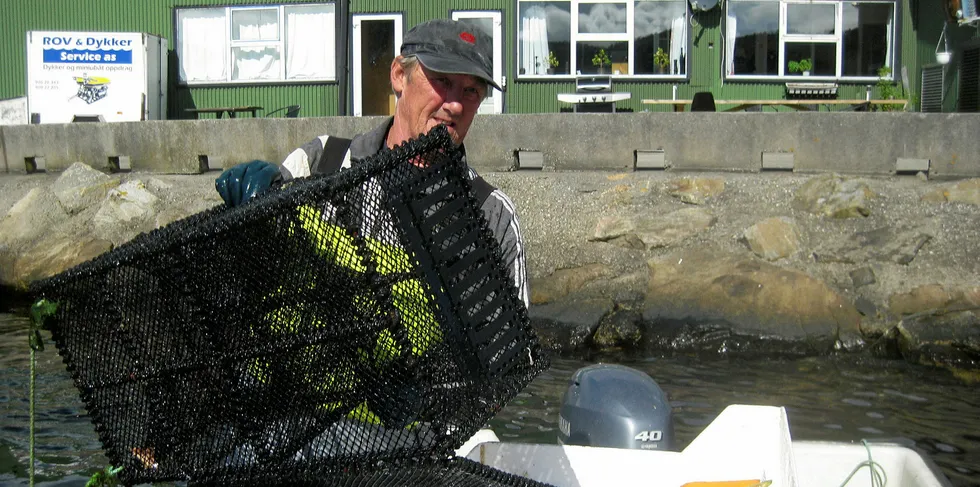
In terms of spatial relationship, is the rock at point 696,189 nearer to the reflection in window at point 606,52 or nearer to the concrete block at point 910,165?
the concrete block at point 910,165

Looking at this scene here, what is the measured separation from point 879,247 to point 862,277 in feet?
1.91

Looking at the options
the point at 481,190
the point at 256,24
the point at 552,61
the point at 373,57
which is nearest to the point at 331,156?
the point at 481,190

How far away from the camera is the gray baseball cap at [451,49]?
9.06 ft

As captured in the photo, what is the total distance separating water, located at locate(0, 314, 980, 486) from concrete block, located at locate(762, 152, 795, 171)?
3.60 meters

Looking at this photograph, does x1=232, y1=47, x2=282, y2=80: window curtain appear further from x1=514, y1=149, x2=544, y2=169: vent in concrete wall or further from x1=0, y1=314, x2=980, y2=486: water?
x1=0, y1=314, x2=980, y2=486: water

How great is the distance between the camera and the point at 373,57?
20.0 metres

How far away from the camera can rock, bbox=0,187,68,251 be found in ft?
44.4

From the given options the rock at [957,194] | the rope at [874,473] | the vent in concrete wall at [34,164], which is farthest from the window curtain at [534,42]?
the rope at [874,473]

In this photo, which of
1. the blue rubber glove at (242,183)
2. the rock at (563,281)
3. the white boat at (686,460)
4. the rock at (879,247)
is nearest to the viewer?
the blue rubber glove at (242,183)

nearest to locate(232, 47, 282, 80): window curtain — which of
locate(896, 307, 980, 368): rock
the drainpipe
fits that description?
the drainpipe

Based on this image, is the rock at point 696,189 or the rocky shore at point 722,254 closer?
the rocky shore at point 722,254

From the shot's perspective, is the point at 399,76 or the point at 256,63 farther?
the point at 256,63

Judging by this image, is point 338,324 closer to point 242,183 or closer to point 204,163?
point 242,183

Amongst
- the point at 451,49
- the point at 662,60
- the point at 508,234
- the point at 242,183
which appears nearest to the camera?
the point at 242,183
